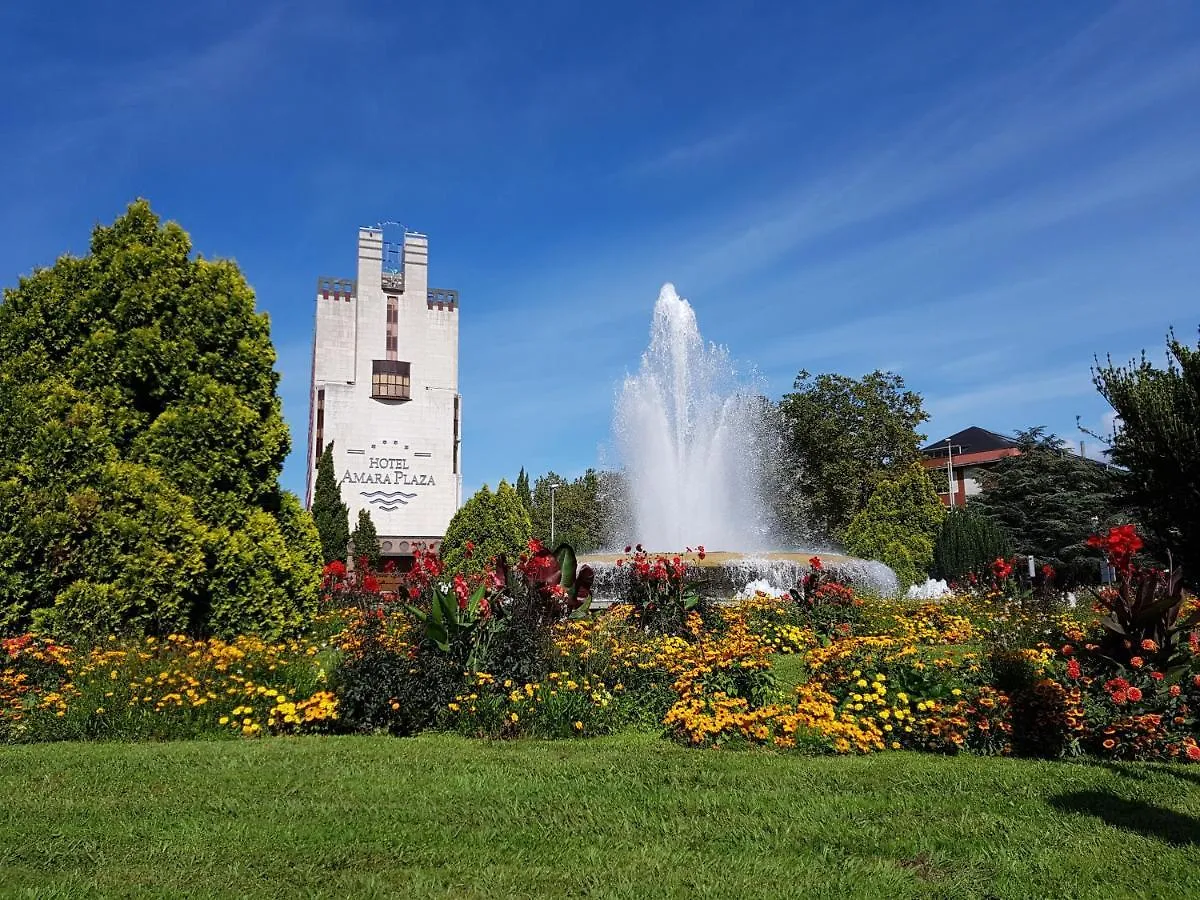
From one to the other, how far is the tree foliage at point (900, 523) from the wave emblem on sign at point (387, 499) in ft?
68.4

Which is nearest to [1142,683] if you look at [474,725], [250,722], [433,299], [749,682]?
[749,682]

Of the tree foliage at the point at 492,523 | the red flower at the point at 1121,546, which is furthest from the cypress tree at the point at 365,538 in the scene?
the red flower at the point at 1121,546

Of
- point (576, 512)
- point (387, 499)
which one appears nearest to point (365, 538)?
point (387, 499)

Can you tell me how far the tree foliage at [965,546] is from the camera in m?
29.9

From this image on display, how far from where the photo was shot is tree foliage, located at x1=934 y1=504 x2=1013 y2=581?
1177 inches

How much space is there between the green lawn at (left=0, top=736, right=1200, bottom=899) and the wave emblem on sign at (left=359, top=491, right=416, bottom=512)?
37.4 m

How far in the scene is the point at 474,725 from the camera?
21.8 ft

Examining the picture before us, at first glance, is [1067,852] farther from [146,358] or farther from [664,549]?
[664,549]

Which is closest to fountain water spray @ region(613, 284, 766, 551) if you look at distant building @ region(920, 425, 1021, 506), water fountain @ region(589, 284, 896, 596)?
water fountain @ region(589, 284, 896, 596)

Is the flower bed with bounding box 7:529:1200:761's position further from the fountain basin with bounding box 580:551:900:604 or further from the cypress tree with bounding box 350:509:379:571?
the cypress tree with bounding box 350:509:379:571

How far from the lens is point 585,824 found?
4188 mm

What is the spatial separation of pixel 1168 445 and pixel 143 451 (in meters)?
10.5

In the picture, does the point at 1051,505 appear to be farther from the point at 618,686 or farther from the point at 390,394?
the point at 618,686

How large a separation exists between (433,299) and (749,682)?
131 ft
